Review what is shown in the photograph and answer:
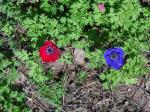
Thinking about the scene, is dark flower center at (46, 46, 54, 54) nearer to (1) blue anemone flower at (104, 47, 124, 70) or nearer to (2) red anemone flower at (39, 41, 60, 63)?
(2) red anemone flower at (39, 41, 60, 63)

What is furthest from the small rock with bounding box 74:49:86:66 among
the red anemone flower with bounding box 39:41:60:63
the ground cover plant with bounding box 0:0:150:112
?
the red anemone flower with bounding box 39:41:60:63

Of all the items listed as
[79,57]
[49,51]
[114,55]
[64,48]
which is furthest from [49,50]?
[114,55]

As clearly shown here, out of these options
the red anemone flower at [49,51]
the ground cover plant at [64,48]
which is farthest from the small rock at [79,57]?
the red anemone flower at [49,51]

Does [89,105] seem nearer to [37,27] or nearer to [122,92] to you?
[122,92]

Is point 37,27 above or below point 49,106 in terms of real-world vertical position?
above

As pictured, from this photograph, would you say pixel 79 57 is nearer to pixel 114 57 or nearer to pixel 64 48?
pixel 64 48

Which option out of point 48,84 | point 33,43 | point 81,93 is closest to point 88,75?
point 81,93

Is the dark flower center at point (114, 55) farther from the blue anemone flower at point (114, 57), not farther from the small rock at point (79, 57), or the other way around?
the small rock at point (79, 57)
